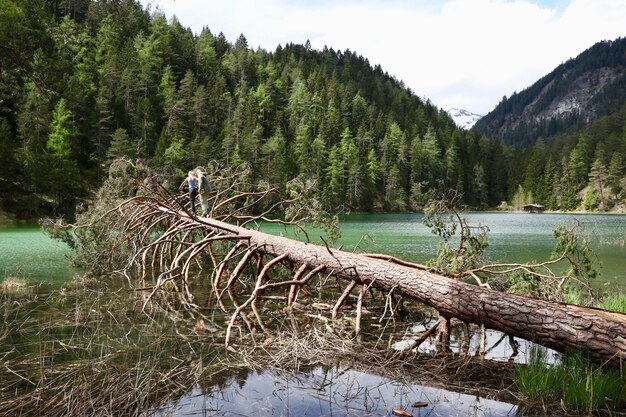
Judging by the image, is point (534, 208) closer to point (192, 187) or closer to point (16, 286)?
point (192, 187)

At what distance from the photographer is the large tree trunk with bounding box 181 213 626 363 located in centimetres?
Result: 479

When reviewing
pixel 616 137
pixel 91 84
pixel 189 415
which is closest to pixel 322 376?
Answer: pixel 189 415

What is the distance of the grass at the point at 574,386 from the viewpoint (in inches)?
171

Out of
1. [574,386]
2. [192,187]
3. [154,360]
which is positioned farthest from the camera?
[192,187]

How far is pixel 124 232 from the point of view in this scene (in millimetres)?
11961

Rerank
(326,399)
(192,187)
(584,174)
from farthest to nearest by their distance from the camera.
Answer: (584,174)
(192,187)
(326,399)

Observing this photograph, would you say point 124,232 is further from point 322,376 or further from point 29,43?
point 322,376

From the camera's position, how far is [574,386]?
175 inches

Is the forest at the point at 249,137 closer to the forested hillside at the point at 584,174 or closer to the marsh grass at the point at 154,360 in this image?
the forested hillside at the point at 584,174

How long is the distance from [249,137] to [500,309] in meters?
83.9

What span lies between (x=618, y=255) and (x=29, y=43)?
26322 millimetres

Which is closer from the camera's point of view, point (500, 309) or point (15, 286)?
point (500, 309)

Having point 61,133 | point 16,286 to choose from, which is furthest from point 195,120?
point 16,286

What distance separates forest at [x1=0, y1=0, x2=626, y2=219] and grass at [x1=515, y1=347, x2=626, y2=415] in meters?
11.2
